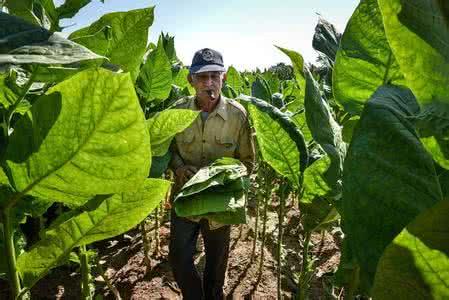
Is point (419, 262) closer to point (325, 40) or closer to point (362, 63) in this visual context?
point (362, 63)

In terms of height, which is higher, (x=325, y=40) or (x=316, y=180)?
(x=325, y=40)

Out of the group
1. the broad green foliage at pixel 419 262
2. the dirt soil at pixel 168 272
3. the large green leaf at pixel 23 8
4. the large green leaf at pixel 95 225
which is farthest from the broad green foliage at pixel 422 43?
the dirt soil at pixel 168 272

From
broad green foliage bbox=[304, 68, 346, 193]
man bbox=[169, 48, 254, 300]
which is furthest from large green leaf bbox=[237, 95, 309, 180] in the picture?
man bbox=[169, 48, 254, 300]

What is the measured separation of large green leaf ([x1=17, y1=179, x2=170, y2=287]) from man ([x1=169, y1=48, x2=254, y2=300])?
1.78 metres

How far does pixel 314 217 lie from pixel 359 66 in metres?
0.51

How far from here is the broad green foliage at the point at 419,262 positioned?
1.09 feet

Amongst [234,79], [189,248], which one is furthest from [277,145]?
[234,79]

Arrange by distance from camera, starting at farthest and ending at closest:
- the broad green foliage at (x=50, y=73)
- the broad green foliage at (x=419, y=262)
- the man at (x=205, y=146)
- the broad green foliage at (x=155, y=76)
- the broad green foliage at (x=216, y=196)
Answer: the man at (x=205, y=146)
the broad green foliage at (x=155, y=76)
the broad green foliage at (x=216, y=196)
the broad green foliage at (x=50, y=73)
the broad green foliage at (x=419, y=262)

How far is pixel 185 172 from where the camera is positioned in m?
2.44

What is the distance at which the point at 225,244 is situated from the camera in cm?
270

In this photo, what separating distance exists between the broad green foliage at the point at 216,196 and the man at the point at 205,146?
0.92 meters

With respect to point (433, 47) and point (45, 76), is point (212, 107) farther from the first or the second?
point (433, 47)

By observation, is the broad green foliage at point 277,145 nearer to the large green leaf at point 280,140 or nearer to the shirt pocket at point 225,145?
the large green leaf at point 280,140

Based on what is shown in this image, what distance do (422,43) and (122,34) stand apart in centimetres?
65
